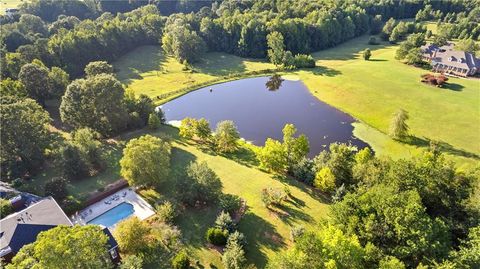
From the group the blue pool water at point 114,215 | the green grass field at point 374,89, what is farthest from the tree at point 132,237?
the green grass field at point 374,89

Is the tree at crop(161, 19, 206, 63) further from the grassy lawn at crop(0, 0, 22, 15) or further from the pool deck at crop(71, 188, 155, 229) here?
the grassy lawn at crop(0, 0, 22, 15)

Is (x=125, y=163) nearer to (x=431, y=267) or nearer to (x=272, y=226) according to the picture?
(x=272, y=226)

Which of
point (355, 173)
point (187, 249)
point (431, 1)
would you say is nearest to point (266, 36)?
point (355, 173)

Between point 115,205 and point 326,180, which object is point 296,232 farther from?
point 115,205

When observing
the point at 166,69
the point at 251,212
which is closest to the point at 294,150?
the point at 251,212

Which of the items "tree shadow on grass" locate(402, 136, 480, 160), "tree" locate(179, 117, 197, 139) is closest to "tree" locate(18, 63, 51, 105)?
"tree" locate(179, 117, 197, 139)

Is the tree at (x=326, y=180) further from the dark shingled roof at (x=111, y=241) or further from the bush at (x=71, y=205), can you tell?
the bush at (x=71, y=205)
